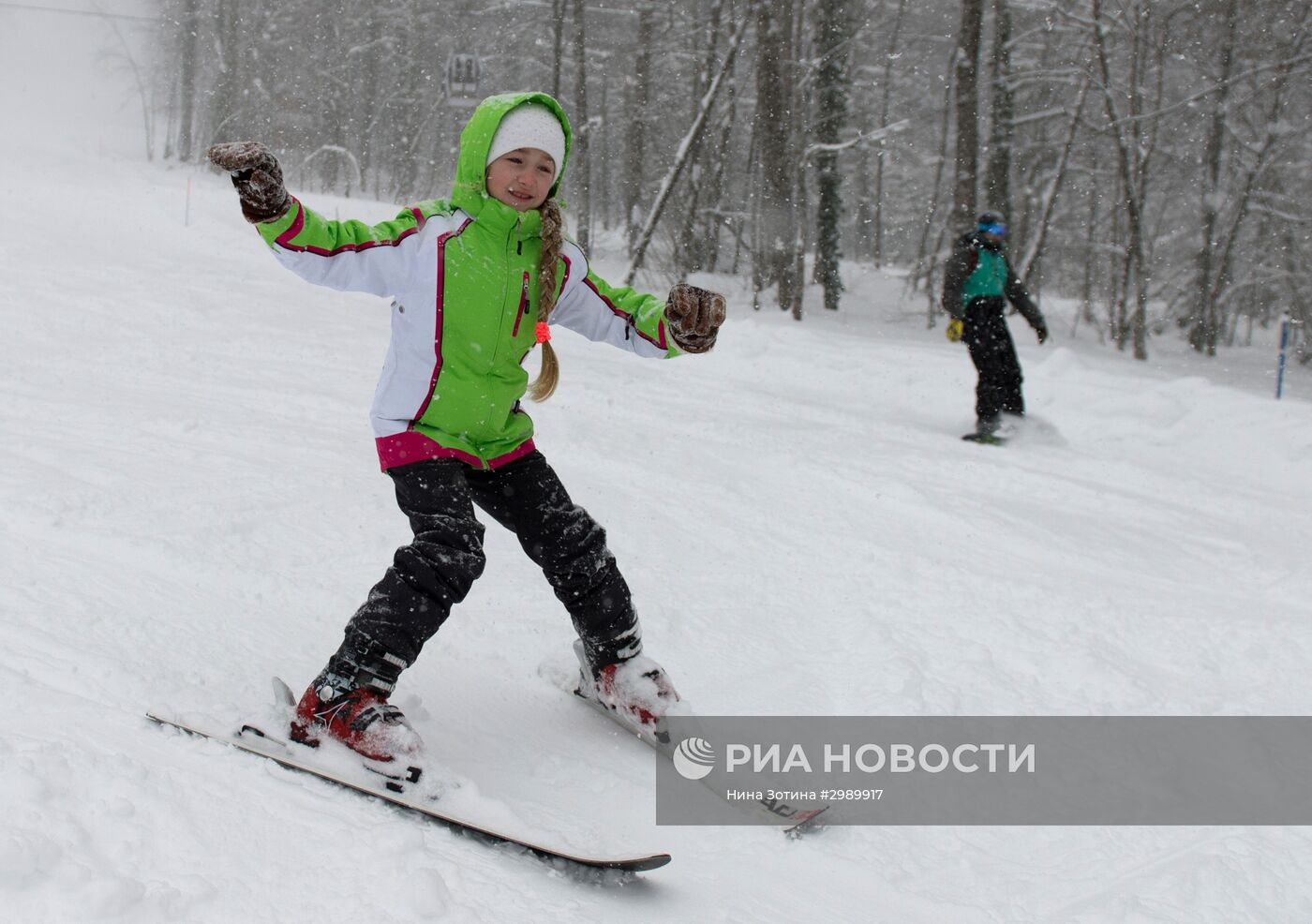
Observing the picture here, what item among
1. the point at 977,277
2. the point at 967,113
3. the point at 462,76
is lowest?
the point at 977,277

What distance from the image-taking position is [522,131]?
8.62 ft

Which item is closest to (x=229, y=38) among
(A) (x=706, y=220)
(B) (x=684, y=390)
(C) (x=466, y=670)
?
(A) (x=706, y=220)

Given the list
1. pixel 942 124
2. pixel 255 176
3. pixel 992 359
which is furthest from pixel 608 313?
pixel 942 124

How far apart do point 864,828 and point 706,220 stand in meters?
15.2

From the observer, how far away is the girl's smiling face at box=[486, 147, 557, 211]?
2.63 meters

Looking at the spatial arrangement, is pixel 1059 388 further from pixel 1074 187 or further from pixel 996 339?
pixel 1074 187

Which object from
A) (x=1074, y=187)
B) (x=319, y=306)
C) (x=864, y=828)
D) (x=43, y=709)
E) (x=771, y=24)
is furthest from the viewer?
(x=1074, y=187)

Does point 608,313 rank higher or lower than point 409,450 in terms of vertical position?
higher

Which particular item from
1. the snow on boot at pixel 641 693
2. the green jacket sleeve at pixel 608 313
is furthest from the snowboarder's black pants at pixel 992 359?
the snow on boot at pixel 641 693

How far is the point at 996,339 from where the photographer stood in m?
7.58

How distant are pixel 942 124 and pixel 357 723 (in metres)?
22.1

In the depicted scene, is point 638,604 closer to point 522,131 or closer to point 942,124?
point 522,131

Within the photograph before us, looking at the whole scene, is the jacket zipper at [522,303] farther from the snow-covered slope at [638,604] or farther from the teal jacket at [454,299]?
the snow-covered slope at [638,604]

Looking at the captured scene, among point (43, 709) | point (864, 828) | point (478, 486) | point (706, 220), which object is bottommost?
point (864, 828)
